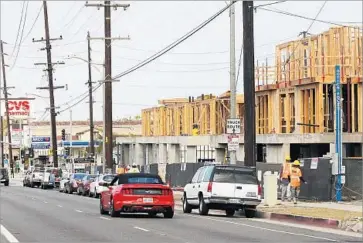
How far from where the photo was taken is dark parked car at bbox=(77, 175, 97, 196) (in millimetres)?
50219

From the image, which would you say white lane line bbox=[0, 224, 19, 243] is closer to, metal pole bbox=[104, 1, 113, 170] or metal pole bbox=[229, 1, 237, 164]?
metal pole bbox=[229, 1, 237, 164]

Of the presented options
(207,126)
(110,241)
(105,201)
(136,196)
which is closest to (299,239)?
(110,241)

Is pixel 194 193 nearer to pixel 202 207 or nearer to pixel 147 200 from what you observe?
pixel 202 207

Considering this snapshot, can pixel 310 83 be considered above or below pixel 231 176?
above

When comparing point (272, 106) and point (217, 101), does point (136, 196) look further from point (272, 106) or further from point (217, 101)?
point (217, 101)

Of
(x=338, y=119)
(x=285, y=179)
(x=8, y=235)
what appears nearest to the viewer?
(x=8, y=235)

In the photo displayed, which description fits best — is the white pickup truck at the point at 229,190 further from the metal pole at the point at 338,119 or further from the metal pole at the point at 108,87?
the metal pole at the point at 108,87

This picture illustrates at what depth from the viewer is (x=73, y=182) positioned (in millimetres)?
54625

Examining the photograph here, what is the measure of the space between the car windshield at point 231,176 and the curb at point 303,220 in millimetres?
1363

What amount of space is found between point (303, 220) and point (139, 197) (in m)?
5.33

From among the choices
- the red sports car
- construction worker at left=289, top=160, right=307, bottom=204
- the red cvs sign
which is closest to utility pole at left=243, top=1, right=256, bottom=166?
construction worker at left=289, top=160, right=307, bottom=204

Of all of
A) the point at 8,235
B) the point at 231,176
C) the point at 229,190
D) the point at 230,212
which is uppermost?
the point at 231,176

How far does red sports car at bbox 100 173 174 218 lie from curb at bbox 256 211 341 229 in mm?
3728

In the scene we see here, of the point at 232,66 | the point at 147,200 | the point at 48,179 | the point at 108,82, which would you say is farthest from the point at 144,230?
the point at 48,179
